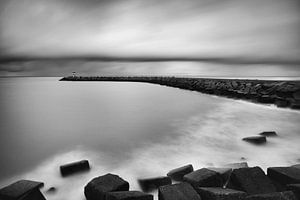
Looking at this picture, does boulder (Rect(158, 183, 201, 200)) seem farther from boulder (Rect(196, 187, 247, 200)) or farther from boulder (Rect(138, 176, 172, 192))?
boulder (Rect(138, 176, 172, 192))

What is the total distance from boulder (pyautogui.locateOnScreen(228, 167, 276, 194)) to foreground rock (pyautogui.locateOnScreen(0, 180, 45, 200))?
1.66m

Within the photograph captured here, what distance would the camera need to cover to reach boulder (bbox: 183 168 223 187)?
1733 mm

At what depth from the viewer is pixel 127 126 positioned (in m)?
4.83

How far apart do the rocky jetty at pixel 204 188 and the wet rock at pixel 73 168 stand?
49cm

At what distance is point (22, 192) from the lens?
1.56 m

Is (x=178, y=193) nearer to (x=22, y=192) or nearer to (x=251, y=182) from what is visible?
(x=251, y=182)

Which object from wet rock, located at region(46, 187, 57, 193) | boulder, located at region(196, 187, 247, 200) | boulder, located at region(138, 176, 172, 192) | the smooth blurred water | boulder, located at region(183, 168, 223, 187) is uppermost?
boulder, located at region(196, 187, 247, 200)

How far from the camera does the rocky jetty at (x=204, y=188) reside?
142 cm

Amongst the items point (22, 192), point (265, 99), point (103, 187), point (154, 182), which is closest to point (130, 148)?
point (154, 182)

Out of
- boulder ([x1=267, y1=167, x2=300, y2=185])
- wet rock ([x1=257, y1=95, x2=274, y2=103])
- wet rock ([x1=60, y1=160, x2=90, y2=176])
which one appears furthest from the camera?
wet rock ([x1=257, y1=95, x2=274, y2=103])

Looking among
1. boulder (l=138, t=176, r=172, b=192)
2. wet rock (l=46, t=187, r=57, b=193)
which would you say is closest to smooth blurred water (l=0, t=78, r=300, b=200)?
wet rock (l=46, t=187, r=57, b=193)

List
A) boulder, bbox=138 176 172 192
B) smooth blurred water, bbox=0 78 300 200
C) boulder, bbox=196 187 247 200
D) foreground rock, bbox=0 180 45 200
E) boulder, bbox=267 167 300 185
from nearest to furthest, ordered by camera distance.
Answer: boulder, bbox=196 187 247 200 < foreground rock, bbox=0 180 45 200 < boulder, bbox=267 167 300 185 < boulder, bbox=138 176 172 192 < smooth blurred water, bbox=0 78 300 200

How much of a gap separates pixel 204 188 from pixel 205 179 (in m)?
0.17

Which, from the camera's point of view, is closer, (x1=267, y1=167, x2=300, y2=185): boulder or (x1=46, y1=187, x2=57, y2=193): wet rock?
(x1=267, y1=167, x2=300, y2=185): boulder
